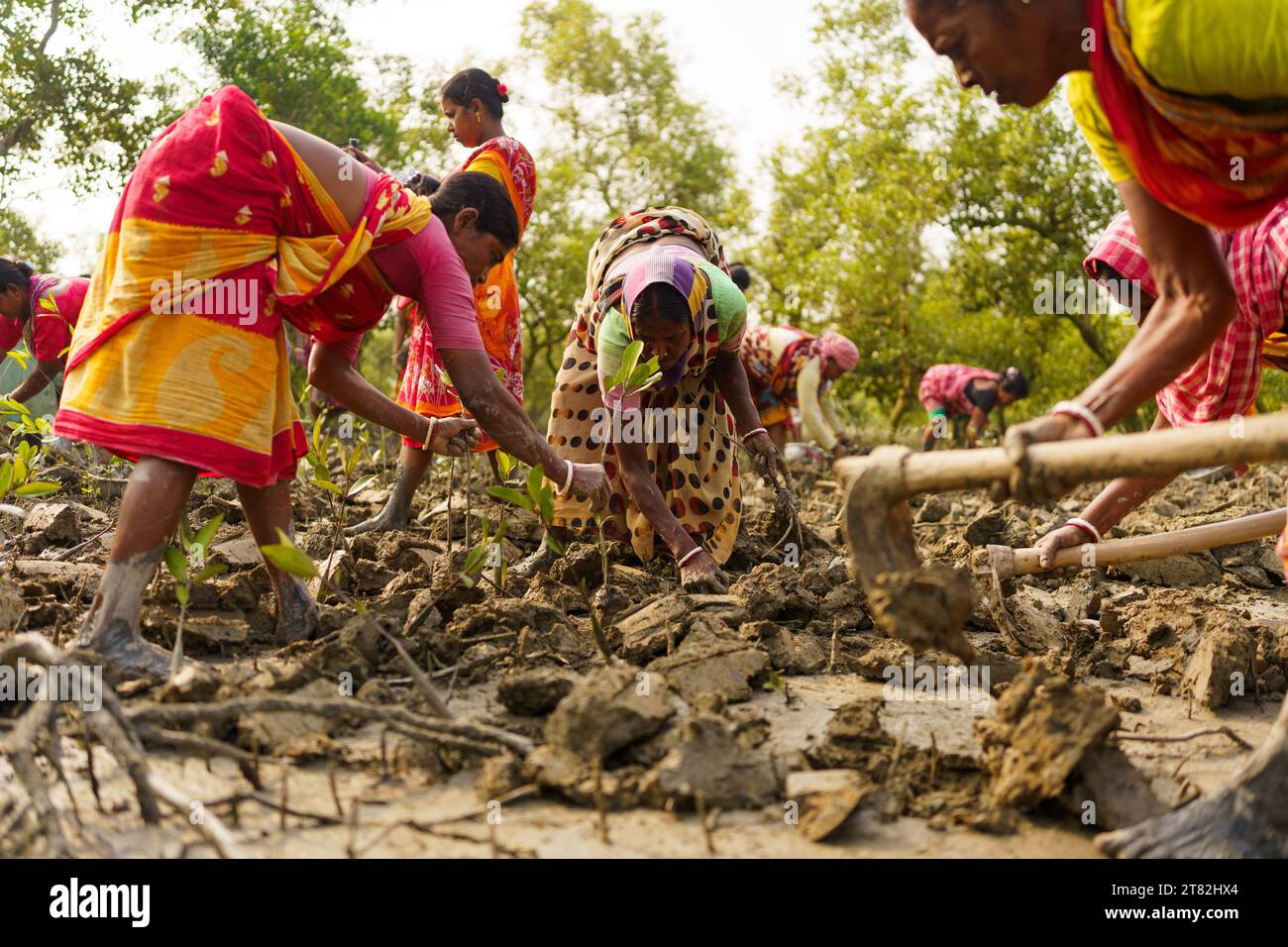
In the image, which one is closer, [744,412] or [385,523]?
[744,412]

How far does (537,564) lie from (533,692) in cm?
168

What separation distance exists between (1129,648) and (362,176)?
8.01ft

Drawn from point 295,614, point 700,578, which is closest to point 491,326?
point 700,578

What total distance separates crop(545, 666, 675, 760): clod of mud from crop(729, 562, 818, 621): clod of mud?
1.09 meters

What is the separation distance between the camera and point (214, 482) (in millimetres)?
5598

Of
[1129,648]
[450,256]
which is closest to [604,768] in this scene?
[450,256]

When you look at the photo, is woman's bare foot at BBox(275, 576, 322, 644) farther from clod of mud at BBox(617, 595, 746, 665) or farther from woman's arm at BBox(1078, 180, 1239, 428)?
woman's arm at BBox(1078, 180, 1239, 428)

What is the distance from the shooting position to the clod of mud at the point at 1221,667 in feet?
8.59

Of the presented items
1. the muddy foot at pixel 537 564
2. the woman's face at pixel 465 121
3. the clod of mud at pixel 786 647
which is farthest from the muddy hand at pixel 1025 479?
the woman's face at pixel 465 121

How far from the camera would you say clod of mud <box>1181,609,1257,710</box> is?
2.62 meters

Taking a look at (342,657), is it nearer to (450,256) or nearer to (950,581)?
(450,256)

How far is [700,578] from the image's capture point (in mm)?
3652

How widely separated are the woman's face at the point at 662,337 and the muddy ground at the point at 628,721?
0.71 m

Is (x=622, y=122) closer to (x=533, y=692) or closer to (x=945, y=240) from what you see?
(x=945, y=240)
